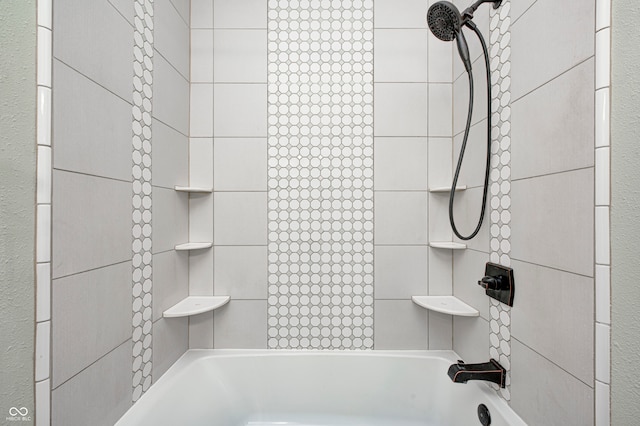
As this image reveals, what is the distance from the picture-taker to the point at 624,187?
0.60 meters

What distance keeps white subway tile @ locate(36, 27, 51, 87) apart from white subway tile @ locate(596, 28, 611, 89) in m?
1.27

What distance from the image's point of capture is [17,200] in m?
0.62

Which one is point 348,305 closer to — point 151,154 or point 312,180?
point 312,180

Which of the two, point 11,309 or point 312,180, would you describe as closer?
point 11,309

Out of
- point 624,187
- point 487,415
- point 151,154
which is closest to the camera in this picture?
point 624,187

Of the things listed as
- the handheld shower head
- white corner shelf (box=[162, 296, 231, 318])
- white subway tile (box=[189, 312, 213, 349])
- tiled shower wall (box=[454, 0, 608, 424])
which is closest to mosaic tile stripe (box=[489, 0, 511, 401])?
tiled shower wall (box=[454, 0, 608, 424])

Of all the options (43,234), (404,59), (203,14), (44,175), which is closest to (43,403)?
(43,234)

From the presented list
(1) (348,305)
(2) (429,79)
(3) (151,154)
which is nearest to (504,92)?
(2) (429,79)

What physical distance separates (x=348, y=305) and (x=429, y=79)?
1206 mm

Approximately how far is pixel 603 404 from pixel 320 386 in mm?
1053

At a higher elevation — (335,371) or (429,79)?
(429,79)

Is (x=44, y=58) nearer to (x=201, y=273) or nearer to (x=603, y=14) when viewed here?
(x=201, y=273)

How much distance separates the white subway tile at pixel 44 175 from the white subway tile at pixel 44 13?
0.29 m

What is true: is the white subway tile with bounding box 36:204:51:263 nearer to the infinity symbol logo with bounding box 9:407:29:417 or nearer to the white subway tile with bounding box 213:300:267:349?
the infinity symbol logo with bounding box 9:407:29:417
